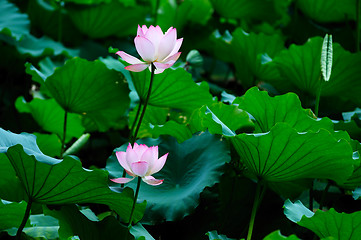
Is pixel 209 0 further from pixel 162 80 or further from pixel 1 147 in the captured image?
pixel 1 147

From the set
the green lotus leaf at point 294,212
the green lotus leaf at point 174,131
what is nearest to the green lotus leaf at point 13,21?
the green lotus leaf at point 174,131

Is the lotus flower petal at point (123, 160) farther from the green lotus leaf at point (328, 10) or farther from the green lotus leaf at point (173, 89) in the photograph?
the green lotus leaf at point (328, 10)

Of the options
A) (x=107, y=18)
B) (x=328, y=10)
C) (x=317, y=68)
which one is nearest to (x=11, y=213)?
(x=317, y=68)

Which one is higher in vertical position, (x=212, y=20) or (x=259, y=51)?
(x=212, y=20)

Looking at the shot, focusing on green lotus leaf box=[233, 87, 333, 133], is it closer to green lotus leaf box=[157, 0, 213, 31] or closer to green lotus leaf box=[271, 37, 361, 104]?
green lotus leaf box=[271, 37, 361, 104]

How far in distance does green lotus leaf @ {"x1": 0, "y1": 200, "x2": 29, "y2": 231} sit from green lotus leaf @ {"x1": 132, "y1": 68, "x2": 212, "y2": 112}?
20.0 inches

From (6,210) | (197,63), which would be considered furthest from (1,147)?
(197,63)

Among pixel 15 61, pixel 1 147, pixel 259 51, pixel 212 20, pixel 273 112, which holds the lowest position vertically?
pixel 1 147

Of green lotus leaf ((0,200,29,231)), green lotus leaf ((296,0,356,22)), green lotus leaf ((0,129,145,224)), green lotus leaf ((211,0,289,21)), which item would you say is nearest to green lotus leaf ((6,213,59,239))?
green lotus leaf ((0,200,29,231))

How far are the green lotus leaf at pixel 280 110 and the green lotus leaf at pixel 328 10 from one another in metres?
1.15

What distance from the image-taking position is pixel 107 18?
2428 millimetres

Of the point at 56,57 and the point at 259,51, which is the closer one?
the point at 259,51

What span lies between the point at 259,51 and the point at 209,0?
0.68 metres

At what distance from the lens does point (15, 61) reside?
2.23m
